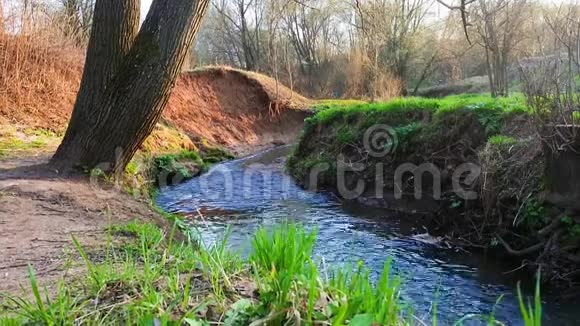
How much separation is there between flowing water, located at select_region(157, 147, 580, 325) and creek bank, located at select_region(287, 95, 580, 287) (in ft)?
1.10

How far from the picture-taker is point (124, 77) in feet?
18.1

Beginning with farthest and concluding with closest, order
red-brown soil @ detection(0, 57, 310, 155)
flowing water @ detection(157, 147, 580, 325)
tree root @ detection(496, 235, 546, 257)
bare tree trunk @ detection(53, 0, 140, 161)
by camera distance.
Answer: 1. red-brown soil @ detection(0, 57, 310, 155)
2. bare tree trunk @ detection(53, 0, 140, 161)
3. tree root @ detection(496, 235, 546, 257)
4. flowing water @ detection(157, 147, 580, 325)

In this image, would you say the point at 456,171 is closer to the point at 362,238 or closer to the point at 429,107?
the point at 362,238

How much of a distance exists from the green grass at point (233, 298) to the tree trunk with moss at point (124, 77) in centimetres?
400

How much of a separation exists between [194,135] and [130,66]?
8514mm

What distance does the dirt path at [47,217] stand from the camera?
8.49 feet

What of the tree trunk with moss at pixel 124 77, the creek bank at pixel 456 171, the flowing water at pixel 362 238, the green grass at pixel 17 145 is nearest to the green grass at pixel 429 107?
the creek bank at pixel 456 171

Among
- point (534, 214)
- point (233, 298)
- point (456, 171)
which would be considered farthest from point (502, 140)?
point (233, 298)

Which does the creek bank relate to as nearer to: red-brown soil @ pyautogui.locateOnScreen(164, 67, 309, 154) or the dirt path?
the dirt path

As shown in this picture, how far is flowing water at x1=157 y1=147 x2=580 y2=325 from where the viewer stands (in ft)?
12.1

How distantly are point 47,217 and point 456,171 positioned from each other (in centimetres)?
478

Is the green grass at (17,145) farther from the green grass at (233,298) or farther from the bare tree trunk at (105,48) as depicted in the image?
the green grass at (233,298)

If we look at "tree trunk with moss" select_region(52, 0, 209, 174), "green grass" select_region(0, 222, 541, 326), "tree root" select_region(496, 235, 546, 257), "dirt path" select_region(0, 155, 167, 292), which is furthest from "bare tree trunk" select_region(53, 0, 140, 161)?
"tree root" select_region(496, 235, 546, 257)

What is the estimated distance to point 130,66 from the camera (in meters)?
5.46
